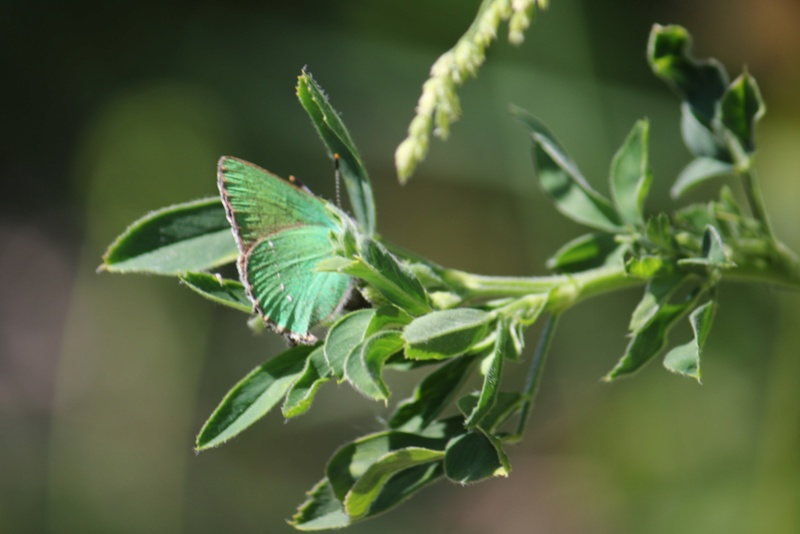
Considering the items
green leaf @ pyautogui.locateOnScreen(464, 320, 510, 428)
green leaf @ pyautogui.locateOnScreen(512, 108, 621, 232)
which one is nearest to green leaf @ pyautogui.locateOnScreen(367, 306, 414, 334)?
green leaf @ pyautogui.locateOnScreen(464, 320, 510, 428)

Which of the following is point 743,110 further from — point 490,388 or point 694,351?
point 490,388

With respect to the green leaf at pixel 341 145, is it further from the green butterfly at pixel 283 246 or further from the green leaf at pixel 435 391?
the green leaf at pixel 435 391

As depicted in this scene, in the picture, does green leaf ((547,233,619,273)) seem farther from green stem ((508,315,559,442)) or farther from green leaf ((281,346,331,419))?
green leaf ((281,346,331,419))

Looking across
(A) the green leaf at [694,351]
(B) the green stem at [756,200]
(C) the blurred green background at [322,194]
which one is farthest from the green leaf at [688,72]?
(C) the blurred green background at [322,194]

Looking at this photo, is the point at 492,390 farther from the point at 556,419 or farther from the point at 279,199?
the point at 556,419

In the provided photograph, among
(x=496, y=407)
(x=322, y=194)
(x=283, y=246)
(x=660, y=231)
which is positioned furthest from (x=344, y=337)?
(x=322, y=194)

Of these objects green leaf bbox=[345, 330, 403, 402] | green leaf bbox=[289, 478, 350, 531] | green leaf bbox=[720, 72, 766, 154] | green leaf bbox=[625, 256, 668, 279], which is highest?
green leaf bbox=[720, 72, 766, 154]
